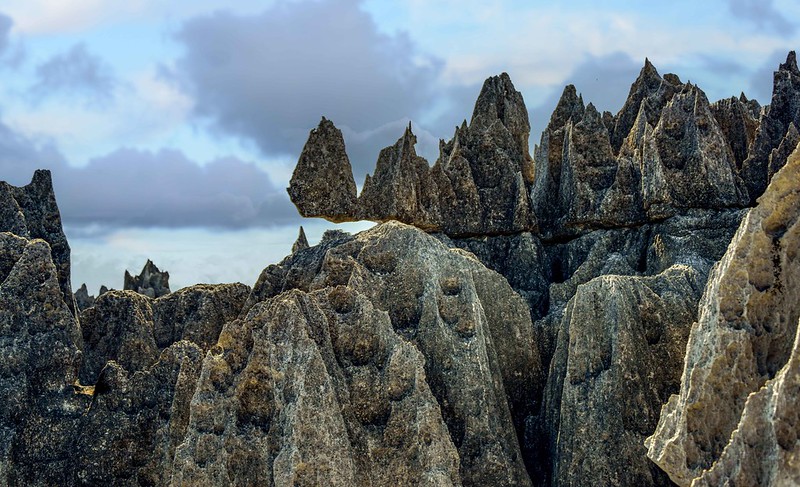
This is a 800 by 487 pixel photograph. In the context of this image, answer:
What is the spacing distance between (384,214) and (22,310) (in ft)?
51.3

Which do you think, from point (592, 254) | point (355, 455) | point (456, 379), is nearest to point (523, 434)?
point (456, 379)

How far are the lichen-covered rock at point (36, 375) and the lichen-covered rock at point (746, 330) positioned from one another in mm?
19141

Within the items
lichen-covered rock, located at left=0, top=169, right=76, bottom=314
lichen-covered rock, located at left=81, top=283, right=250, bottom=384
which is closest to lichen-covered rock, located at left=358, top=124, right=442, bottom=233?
lichen-covered rock, located at left=81, top=283, right=250, bottom=384

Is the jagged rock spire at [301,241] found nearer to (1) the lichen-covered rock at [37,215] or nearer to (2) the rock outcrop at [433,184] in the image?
(2) the rock outcrop at [433,184]

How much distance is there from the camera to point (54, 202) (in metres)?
36.2

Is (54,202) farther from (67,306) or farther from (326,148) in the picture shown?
(326,148)

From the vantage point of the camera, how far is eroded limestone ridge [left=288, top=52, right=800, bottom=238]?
39.0 metres

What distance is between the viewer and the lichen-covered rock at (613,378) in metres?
27.3

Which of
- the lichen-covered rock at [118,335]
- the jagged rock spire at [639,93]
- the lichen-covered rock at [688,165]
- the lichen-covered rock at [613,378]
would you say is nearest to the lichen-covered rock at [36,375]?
the lichen-covered rock at [118,335]

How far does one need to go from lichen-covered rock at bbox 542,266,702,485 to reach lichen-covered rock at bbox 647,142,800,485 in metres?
9.20

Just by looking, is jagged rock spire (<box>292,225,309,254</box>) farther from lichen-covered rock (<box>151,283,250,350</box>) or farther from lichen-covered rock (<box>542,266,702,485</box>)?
lichen-covered rock (<box>542,266,702,485</box>)

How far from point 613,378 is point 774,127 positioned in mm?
18536

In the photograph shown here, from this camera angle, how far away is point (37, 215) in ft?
117

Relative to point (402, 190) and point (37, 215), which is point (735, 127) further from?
point (37, 215)
